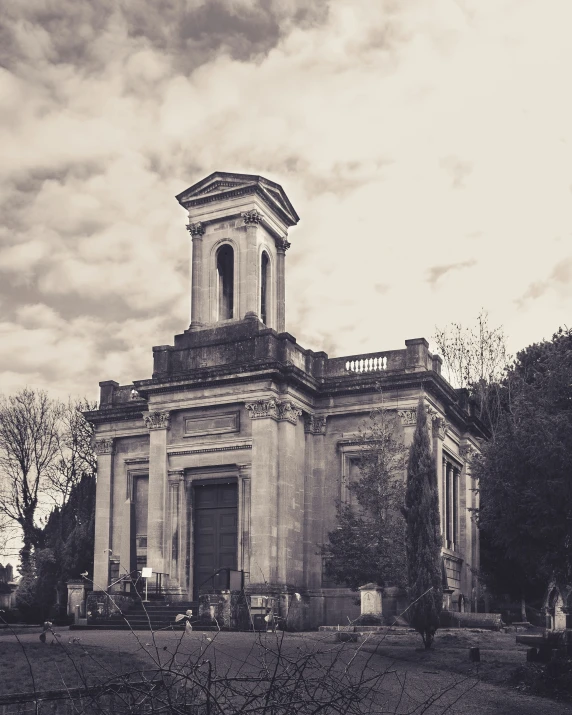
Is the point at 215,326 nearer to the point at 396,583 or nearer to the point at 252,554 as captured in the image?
the point at 252,554

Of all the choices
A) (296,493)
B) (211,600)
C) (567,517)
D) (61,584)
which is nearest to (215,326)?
(296,493)

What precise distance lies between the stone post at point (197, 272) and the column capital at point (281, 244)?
3032 mm

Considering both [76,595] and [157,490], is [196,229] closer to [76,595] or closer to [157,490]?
[157,490]

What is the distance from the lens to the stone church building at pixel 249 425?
30781 millimetres

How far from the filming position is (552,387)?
1966 cm

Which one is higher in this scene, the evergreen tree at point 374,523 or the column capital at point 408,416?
the column capital at point 408,416

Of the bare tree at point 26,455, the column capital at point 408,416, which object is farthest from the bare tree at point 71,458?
the column capital at point 408,416

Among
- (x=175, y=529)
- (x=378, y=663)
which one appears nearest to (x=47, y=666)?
(x=378, y=663)

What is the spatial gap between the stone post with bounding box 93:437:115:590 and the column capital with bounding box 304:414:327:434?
860cm

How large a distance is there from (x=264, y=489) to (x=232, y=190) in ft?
36.4

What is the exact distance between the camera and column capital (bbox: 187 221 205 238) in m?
34.6

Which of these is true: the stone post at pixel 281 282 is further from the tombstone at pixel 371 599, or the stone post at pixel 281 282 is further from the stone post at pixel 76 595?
the tombstone at pixel 371 599

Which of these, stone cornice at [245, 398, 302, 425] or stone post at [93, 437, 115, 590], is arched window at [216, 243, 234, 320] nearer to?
stone cornice at [245, 398, 302, 425]

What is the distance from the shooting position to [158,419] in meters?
32.7
